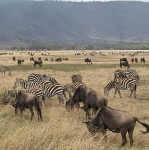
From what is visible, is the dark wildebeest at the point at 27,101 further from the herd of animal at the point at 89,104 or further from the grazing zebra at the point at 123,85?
the grazing zebra at the point at 123,85

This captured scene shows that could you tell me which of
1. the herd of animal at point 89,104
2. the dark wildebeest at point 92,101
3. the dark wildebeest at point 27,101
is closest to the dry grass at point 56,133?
the herd of animal at point 89,104

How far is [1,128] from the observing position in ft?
30.9

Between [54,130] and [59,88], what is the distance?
931 centimetres

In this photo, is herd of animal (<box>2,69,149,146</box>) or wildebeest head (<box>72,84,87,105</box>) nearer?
herd of animal (<box>2,69,149,146</box>)

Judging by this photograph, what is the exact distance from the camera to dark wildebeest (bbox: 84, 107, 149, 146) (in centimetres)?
1020

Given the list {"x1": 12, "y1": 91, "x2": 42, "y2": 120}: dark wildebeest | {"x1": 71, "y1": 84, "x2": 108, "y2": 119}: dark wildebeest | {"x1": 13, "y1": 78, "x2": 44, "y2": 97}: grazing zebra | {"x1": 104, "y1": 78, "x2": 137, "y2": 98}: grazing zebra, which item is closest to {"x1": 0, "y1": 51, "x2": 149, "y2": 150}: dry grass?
{"x1": 12, "y1": 91, "x2": 42, "y2": 120}: dark wildebeest

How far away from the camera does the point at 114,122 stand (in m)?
10.3

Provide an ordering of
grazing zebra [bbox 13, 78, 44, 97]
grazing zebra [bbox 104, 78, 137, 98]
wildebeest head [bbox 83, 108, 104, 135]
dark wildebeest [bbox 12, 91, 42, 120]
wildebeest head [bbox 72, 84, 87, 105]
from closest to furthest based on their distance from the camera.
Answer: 1. wildebeest head [bbox 83, 108, 104, 135]
2. dark wildebeest [bbox 12, 91, 42, 120]
3. wildebeest head [bbox 72, 84, 87, 105]
4. grazing zebra [bbox 13, 78, 44, 97]
5. grazing zebra [bbox 104, 78, 137, 98]

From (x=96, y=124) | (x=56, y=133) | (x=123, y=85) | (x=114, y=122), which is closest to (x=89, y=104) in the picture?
(x=96, y=124)

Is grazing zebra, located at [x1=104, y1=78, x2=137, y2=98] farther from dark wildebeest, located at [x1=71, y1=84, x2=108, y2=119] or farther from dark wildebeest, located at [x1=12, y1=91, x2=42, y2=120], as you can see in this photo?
dark wildebeest, located at [x1=12, y1=91, x2=42, y2=120]

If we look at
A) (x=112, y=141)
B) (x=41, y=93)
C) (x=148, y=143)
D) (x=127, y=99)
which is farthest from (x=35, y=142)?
(x=127, y=99)

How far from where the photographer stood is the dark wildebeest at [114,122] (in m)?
10.2

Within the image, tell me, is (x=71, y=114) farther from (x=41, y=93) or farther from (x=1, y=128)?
(x=1, y=128)

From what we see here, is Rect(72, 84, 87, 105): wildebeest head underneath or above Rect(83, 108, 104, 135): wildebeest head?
above
